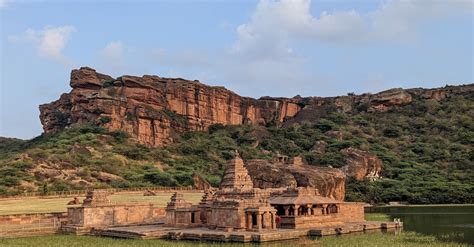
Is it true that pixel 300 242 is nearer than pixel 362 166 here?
Yes

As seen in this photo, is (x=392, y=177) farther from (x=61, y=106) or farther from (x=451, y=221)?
(x=61, y=106)

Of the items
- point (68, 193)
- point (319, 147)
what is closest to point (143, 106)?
point (319, 147)

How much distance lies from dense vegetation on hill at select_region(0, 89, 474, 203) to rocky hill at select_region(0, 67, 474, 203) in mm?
221

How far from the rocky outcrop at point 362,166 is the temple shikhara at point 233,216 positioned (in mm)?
39071

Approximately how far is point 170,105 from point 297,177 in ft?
194

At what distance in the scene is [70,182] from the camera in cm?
6688

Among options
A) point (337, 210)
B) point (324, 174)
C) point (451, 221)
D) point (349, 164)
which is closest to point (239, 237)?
point (337, 210)

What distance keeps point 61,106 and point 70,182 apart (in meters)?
47.0

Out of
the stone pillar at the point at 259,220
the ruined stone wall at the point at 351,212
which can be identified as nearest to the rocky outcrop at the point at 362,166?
the ruined stone wall at the point at 351,212

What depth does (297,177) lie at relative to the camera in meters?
58.2

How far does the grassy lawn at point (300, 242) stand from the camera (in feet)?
94.1

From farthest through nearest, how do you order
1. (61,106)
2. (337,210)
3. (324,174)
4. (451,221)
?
(61,106), (324,174), (451,221), (337,210)

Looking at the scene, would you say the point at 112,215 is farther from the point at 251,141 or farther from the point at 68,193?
the point at 251,141

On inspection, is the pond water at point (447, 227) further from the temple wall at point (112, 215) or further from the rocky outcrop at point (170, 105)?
the rocky outcrop at point (170, 105)
